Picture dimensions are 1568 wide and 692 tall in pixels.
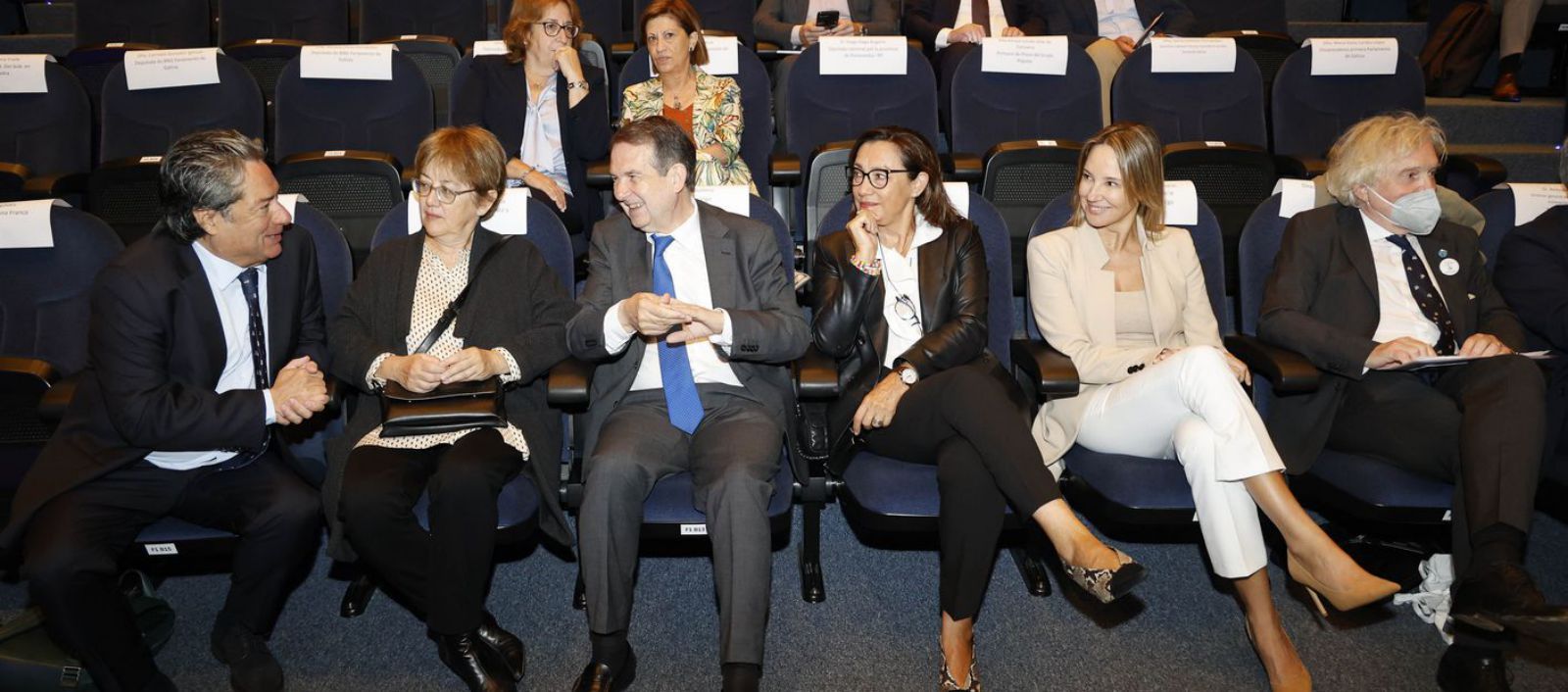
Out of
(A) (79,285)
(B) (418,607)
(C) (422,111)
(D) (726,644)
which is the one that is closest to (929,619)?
(D) (726,644)

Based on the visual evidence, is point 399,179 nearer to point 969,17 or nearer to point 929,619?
point 929,619

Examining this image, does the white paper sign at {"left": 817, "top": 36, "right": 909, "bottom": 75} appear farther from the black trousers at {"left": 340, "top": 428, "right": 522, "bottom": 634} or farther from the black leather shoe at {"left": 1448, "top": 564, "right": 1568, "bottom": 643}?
the black leather shoe at {"left": 1448, "top": 564, "right": 1568, "bottom": 643}

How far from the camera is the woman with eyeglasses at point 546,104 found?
11.4 feet

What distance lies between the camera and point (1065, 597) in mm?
2596

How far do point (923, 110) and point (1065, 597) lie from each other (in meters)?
1.95

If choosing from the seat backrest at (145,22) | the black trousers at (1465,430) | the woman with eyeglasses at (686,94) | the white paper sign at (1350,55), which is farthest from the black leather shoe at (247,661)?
the white paper sign at (1350,55)

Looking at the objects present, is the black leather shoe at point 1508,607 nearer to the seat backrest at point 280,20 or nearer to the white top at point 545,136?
the white top at point 545,136

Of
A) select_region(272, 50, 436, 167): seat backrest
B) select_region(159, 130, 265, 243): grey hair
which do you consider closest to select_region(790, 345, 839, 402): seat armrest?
select_region(159, 130, 265, 243): grey hair

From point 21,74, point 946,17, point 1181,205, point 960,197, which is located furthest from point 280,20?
point 1181,205

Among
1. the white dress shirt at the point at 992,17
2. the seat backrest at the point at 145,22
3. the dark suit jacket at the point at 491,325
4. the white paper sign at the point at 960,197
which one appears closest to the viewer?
the dark suit jacket at the point at 491,325

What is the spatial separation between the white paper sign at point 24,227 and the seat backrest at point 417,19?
261 centimetres

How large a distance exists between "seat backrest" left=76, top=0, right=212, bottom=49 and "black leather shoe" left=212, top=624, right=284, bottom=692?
3.80m

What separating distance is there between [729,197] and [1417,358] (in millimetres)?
1788

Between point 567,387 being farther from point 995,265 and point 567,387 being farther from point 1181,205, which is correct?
point 1181,205
